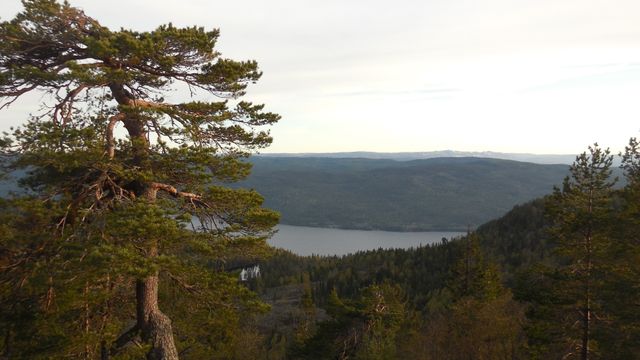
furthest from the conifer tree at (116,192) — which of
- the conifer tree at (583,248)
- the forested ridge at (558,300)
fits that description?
the conifer tree at (583,248)

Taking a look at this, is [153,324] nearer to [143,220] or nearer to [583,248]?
[143,220]

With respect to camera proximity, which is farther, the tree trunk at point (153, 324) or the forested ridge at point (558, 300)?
the forested ridge at point (558, 300)

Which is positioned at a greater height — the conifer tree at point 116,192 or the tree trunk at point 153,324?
the conifer tree at point 116,192

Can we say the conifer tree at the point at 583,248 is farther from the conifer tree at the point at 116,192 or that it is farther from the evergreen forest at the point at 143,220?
the conifer tree at the point at 116,192

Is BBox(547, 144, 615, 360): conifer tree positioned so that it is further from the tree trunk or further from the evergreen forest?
the tree trunk

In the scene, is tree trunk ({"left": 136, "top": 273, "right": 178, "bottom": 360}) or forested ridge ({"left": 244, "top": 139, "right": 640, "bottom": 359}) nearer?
tree trunk ({"left": 136, "top": 273, "right": 178, "bottom": 360})

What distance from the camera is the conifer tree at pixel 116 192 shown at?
10.7 m

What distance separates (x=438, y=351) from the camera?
35375 mm

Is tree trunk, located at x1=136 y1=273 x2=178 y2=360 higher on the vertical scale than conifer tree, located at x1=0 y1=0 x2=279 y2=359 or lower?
lower

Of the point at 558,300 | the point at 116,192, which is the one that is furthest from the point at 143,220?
the point at 558,300

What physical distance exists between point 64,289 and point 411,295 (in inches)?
4288

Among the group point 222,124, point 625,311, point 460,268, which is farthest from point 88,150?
point 460,268

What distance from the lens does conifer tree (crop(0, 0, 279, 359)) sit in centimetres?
1066

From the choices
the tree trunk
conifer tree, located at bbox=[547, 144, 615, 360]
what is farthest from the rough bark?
conifer tree, located at bbox=[547, 144, 615, 360]
